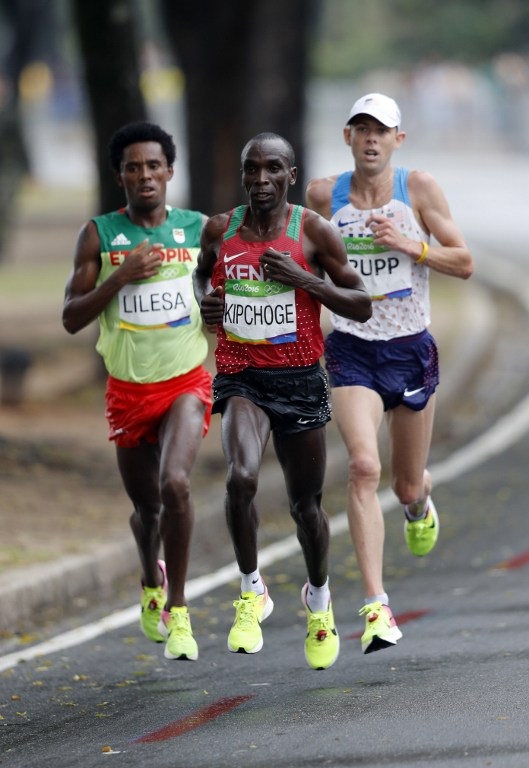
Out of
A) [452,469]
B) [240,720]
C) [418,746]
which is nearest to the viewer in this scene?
[418,746]

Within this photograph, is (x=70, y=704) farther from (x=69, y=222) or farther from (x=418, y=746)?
(x=69, y=222)

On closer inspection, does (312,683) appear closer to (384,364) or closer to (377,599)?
(377,599)

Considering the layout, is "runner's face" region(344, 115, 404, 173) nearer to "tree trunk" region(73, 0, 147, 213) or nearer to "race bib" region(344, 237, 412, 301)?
"race bib" region(344, 237, 412, 301)

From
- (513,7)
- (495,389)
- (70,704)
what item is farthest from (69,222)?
(70,704)

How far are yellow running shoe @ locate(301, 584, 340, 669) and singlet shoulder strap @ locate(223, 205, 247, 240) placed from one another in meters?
1.59

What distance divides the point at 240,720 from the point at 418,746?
0.85 meters

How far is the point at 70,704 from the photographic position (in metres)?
6.81

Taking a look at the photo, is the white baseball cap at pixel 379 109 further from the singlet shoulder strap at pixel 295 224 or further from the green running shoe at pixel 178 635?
the green running shoe at pixel 178 635

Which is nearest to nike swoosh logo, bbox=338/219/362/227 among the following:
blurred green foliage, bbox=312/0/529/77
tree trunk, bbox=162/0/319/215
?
tree trunk, bbox=162/0/319/215

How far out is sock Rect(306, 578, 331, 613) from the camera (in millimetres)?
7113

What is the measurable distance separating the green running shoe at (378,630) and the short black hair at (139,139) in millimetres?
2091

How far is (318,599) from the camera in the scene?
23.4ft

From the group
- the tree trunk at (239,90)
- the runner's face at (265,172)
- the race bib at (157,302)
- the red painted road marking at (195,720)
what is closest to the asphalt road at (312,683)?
the red painted road marking at (195,720)

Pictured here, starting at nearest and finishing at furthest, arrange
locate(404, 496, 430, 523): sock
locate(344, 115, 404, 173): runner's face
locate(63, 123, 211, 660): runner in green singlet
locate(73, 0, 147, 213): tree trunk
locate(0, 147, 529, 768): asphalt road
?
1. locate(0, 147, 529, 768): asphalt road
2. locate(63, 123, 211, 660): runner in green singlet
3. locate(344, 115, 404, 173): runner's face
4. locate(404, 496, 430, 523): sock
5. locate(73, 0, 147, 213): tree trunk
